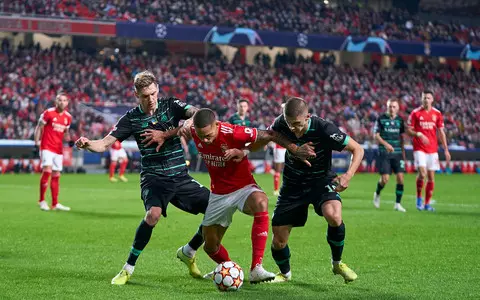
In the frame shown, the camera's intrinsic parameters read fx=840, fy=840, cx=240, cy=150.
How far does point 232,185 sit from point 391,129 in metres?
10.1

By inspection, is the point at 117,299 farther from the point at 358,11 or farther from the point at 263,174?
the point at 358,11

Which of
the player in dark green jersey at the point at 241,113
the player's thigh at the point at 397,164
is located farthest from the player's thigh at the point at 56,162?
the player's thigh at the point at 397,164

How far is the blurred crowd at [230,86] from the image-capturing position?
127 feet

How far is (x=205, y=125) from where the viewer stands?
8102 mm

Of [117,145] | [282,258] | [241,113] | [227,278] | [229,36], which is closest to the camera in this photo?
[227,278]

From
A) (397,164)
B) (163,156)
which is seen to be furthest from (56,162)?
(163,156)

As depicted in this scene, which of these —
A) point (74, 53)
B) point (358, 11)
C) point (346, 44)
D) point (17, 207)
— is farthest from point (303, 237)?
point (358, 11)

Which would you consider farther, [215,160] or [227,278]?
[215,160]

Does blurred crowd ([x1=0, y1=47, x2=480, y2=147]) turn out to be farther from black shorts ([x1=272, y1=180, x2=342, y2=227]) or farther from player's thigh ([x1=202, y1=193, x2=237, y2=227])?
black shorts ([x1=272, y1=180, x2=342, y2=227])

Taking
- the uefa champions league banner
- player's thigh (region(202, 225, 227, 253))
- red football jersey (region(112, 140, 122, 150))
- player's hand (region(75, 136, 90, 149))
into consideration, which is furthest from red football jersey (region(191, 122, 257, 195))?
the uefa champions league banner

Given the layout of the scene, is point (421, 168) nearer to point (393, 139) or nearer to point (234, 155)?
point (393, 139)

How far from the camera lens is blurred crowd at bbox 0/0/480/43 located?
4444 cm

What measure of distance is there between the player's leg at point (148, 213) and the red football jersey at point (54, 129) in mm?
8814

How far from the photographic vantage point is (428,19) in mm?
60344
